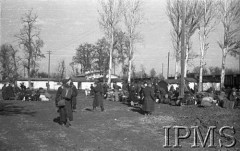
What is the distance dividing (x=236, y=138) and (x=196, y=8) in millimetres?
27342

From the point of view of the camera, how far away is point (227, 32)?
34.2 metres

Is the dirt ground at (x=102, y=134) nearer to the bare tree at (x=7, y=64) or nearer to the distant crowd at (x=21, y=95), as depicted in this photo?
the distant crowd at (x=21, y=95)

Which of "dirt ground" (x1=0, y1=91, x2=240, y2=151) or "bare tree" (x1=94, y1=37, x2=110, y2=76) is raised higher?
"bare tree" (x1=94, y1=37, x2=110, y2=76)

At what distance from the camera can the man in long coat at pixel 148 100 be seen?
50.9 ft

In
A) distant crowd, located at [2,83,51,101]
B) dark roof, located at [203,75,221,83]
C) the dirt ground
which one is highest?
dark roof, located at [203,75,221,83]

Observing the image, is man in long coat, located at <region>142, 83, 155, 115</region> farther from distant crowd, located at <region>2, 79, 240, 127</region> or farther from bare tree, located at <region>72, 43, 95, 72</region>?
bare tree, located at <region>72, 43, 95, 72</region>

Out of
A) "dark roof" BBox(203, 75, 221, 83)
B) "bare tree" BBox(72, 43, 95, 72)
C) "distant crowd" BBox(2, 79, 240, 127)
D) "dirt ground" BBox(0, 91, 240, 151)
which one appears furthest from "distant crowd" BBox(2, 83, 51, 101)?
"bare tree" BBox(72, 43, 95, 72)

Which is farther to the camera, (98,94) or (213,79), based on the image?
(213,79)

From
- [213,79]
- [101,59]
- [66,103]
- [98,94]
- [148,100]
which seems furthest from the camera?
[101,59]

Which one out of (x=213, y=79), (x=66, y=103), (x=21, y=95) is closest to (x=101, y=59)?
(x=213, y=79)

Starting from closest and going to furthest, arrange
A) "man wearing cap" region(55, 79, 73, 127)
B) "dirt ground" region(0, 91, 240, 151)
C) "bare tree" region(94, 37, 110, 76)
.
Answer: "dirt ground" region(0, 91, 240, 151), "man wearing cap" region(55, 79, 73, 127), "bare tree" region(94, 37, 110, 76)

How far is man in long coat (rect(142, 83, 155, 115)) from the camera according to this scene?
50.9 ft

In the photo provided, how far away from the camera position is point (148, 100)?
15.5m

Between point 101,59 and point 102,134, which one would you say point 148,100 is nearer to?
point 102,134
